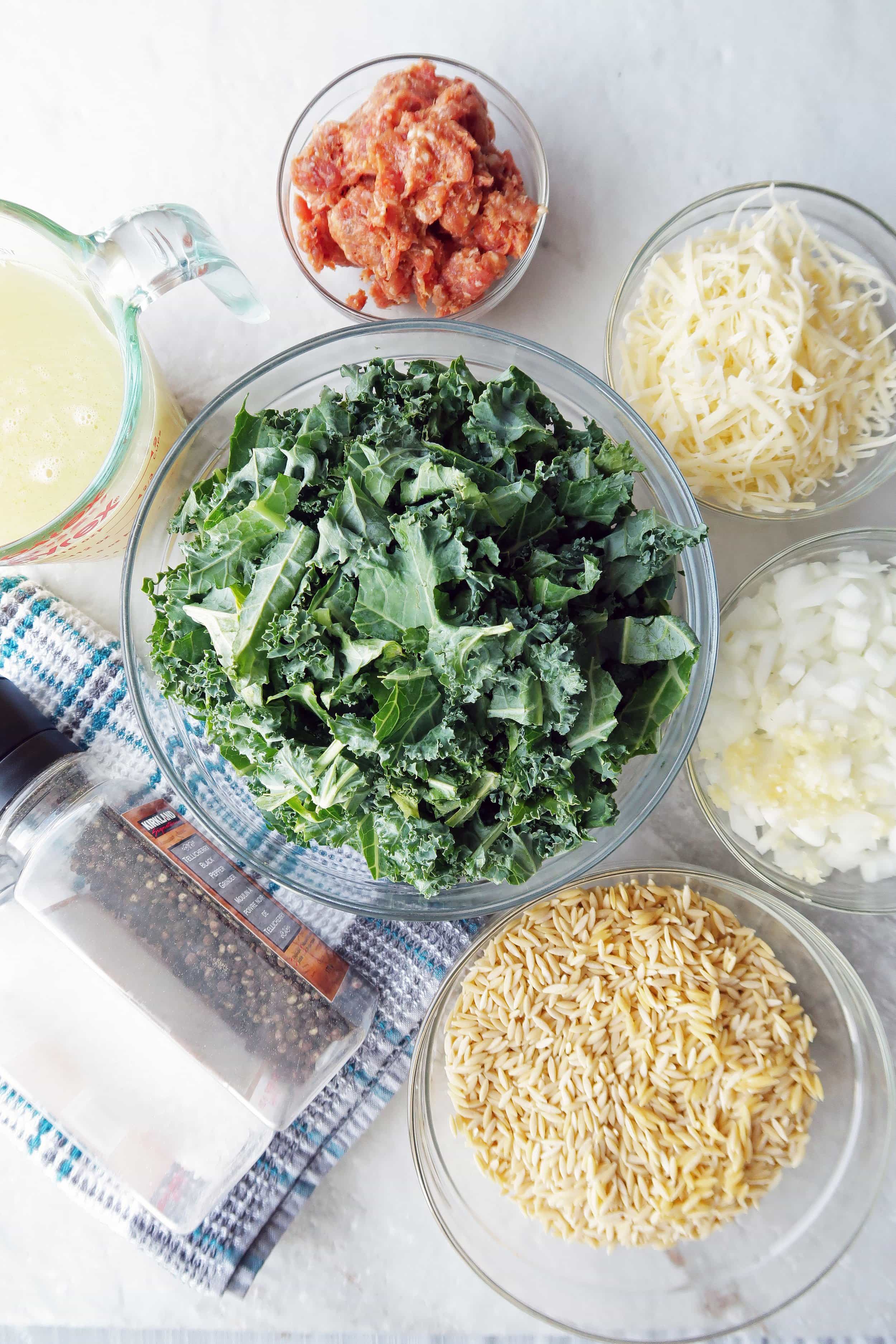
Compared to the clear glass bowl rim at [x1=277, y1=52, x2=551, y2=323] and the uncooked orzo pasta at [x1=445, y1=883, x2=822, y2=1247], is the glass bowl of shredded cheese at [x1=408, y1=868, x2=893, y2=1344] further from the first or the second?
the clear glass bowl rim at [x1=277, y1=52, x2=551, y2=323]

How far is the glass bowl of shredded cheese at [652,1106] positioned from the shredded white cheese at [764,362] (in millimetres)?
708

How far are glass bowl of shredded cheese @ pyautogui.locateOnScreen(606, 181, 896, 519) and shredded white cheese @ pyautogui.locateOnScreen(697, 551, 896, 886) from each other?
16cm

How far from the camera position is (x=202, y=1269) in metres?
1.51

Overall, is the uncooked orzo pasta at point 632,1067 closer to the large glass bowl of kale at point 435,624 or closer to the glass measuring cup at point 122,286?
the large glass bowl of kale at point 435,624

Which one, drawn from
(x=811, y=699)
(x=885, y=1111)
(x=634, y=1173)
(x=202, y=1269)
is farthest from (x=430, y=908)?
(x=885, y=1111)

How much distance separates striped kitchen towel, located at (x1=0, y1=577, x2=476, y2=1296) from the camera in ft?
5.00

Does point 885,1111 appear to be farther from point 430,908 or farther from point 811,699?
point 430,908

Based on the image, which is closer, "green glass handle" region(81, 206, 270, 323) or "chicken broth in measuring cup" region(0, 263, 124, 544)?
"green glass handle" region(81, 206, 270, 323)

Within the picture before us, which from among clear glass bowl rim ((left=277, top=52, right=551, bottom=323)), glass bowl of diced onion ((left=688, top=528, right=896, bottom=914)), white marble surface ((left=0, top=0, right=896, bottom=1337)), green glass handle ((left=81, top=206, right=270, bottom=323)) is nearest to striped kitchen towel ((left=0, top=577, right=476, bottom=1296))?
white marble surface ((left=0, top=0, right=896, bottom=1337))

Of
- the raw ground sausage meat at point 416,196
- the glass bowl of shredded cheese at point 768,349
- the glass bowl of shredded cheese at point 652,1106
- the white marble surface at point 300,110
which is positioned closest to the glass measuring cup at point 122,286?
the raw ground sausage meat at point 416,196

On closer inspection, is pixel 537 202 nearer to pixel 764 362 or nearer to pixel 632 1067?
pixel 764 362

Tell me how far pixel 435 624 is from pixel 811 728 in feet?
2.50

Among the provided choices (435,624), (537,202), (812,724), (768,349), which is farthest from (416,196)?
(812,724)

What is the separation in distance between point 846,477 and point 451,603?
905 mm
